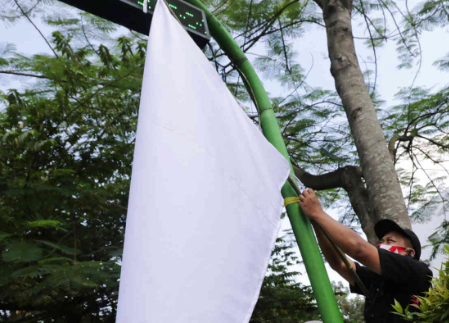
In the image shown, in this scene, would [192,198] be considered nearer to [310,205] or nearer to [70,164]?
[310,205]

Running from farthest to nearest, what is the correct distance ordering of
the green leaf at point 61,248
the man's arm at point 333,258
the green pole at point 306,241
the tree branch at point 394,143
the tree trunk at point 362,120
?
the tree branch at point 394,143, the green leaf at point 61,248, the tree trunk at point 362,120, the man's arm at point 333,258, the green pole at point 306,241

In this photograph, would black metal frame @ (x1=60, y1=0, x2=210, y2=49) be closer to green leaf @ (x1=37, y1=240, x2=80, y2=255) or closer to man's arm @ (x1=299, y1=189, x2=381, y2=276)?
man's arm @ (x1=299, y1=189, x2=381, y2=276)

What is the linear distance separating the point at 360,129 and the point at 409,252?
1.41 meters

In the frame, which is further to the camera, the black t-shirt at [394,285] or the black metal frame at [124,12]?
the black metal frame at [124,12]

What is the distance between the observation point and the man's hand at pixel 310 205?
2.22m

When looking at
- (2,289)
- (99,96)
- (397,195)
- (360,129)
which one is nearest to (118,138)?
(99,96)

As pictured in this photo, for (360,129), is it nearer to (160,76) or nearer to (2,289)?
(160,76)

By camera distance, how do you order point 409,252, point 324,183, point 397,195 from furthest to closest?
1. point 324,183
2. point 397,195
3. point 409,252

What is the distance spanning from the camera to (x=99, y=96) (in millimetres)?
6180

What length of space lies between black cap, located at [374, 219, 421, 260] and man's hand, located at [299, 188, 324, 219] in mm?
612

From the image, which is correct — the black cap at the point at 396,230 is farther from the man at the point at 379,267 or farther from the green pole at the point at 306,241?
the green pole at the point at 306,241

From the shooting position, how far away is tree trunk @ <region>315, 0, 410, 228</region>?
341cm

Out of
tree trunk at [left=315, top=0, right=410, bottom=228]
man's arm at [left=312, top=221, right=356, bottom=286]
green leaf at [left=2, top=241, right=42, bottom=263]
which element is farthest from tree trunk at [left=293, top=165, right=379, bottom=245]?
green leaf at [left=2, top=241, right=42, bottom=263]

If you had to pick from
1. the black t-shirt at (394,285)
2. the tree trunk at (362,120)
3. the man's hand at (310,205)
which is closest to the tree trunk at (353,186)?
the tree trunk at (362,120)
